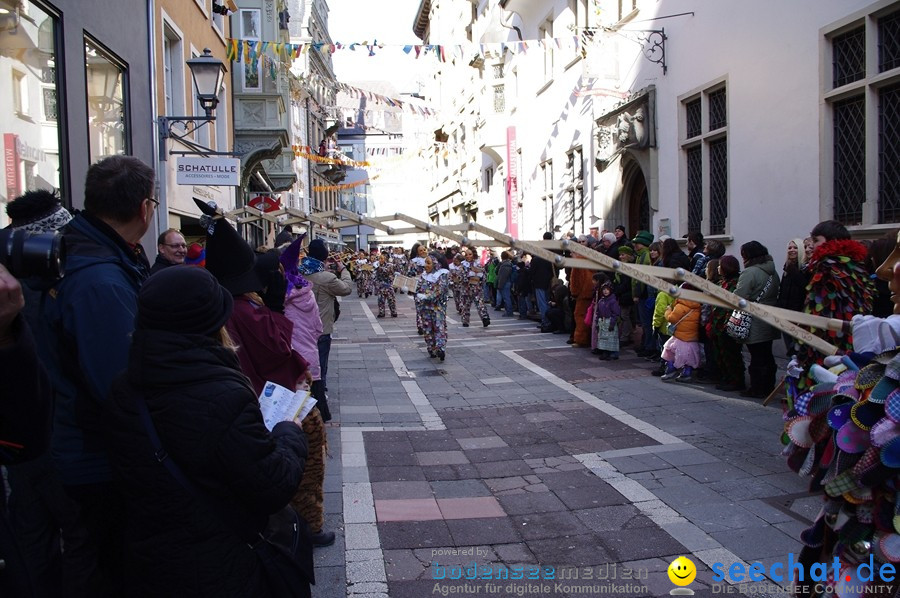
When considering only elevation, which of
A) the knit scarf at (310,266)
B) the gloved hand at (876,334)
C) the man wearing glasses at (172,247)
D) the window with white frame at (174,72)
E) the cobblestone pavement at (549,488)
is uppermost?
the window with white frame at (174,72)

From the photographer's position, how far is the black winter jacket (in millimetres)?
2133

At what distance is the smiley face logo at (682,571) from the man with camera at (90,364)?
276cm

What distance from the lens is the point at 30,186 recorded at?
6.91m

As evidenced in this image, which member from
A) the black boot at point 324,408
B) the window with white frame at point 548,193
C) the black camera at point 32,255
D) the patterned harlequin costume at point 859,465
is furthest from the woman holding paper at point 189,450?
the window with white frame at point 548,193

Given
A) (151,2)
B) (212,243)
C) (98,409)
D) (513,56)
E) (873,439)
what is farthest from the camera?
(513,56)

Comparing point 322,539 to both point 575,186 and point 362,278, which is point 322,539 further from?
point 362,278

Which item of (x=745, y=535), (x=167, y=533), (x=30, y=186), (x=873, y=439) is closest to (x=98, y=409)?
(x=167, y=533)

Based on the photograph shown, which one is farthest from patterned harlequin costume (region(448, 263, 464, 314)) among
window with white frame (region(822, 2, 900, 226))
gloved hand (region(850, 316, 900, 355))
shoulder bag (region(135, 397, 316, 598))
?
shoulder bag (region(135, 397, 316, 598))

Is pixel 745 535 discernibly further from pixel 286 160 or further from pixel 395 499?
pixel 286 160

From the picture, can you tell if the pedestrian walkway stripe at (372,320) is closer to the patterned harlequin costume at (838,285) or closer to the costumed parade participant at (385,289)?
the costumed parade participant at (385,289)

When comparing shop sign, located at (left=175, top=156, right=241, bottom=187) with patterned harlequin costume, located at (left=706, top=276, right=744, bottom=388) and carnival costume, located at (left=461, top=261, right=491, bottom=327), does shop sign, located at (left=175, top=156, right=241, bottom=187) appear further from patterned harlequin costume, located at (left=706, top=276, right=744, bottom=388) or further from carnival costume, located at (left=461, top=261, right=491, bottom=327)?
carnival costume, located at (left=461, top=261, right=491, bottom=327)

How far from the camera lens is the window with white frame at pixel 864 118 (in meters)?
8.52

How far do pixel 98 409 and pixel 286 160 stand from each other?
28203 millimetres

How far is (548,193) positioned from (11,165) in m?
17.2
